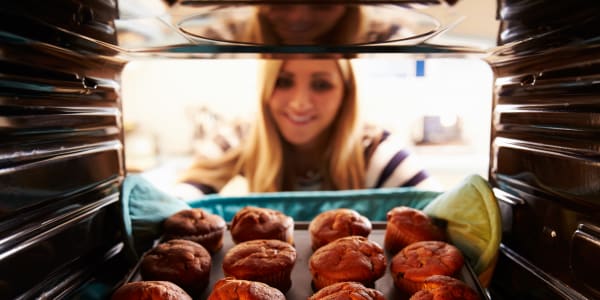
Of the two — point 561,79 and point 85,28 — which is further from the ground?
point 85,28

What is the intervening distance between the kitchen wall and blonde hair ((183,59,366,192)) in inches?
59.2

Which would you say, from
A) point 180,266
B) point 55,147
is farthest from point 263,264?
point 55,147

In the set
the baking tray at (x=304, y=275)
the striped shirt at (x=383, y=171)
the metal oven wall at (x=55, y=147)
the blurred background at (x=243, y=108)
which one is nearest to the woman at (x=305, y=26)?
the metal oven wall at (x=55, y=147)

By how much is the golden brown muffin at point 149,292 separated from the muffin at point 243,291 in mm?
85

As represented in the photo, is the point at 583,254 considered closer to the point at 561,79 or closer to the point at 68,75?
the point at 561,79

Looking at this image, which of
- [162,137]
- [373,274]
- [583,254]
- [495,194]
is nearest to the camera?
[583,254]

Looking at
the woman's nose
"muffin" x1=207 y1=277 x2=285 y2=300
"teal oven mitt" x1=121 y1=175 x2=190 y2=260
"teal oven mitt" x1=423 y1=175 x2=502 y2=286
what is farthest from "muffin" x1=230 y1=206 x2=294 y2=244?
the woman's nose

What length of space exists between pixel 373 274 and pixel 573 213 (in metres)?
0.48

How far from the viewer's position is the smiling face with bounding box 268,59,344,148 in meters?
2.30

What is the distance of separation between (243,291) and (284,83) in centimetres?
162

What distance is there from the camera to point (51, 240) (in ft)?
2.76

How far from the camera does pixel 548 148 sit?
0.91 meters

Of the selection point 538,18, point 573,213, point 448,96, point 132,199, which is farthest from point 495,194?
point 448,96

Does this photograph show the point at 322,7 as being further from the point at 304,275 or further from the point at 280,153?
the point at 280,153
